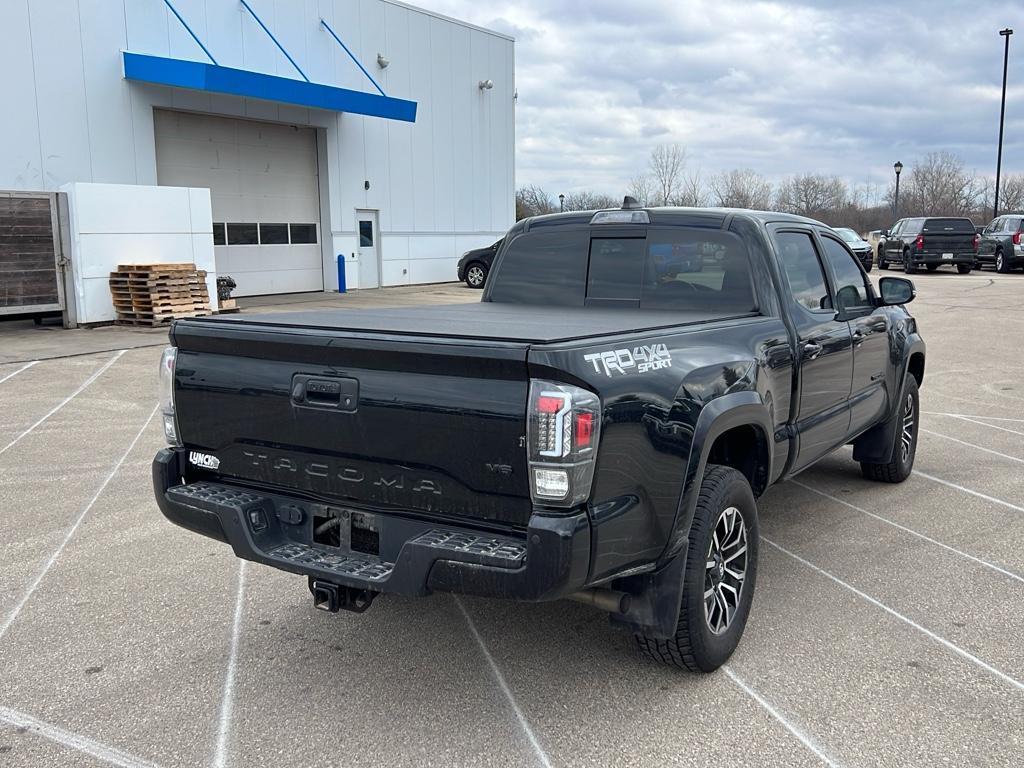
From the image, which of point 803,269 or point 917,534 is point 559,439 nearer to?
point 803,269

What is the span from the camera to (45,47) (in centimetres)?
1778

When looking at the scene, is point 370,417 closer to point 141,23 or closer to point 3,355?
point 3,355

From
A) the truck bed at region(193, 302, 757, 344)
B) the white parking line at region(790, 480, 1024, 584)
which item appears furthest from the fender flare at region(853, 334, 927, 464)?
the truck bed at region(193, 302, 757, 344)

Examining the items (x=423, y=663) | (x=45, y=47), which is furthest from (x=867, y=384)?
Answer: (x=45, y=47)

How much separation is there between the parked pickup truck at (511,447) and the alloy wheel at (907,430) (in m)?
2.19

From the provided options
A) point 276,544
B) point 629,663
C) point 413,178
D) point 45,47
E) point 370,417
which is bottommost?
point 629,663

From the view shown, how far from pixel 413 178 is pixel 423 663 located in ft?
82.4

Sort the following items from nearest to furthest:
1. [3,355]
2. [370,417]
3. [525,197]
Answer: [370,417], [3,355], [525,197]

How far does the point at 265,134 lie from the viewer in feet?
77.8

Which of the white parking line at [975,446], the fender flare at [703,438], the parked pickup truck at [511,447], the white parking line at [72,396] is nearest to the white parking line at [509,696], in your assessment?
the parked pickup truck at [511,447]

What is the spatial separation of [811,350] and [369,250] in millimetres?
23128

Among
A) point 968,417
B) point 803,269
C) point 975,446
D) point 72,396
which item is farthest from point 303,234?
point 803,269

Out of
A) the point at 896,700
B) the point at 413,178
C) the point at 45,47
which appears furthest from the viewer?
the point at 413,178

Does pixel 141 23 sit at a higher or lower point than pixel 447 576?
higher
